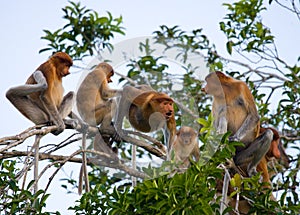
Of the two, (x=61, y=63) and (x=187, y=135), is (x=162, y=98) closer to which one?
(x=187, y=135)

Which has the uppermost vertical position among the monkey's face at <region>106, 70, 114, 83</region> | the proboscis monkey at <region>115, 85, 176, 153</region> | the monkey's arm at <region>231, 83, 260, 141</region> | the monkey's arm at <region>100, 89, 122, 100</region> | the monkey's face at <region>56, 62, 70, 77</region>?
the monkey's face at <region>56, 62, 70, 77</region>

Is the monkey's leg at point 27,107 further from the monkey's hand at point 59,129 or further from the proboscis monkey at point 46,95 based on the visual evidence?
the monkey's hand at point 59,129

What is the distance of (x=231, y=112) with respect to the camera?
6203 mm

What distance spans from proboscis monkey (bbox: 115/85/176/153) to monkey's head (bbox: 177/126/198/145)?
14.9 inches

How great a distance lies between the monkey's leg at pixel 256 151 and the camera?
234 inches

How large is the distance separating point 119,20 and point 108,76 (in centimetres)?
174

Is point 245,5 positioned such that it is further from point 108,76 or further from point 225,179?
point 225,179

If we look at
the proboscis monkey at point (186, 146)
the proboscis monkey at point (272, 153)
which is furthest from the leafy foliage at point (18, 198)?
the proboscis monkey at point (272, 153)

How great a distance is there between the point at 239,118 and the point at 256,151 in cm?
41

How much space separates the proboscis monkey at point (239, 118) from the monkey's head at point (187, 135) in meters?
Result: 1.09

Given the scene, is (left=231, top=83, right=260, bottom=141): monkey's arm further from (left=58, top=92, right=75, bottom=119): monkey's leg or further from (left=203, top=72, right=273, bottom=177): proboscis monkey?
Answer: (left=58, top=92, right=75, bottom=119): monkey's leg

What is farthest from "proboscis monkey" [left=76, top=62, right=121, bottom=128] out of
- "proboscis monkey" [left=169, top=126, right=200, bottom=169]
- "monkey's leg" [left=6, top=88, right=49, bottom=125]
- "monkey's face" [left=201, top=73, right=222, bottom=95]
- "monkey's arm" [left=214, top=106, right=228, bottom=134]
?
"proboscis monkey" [left=169, top=126, right=200, bottom=169]

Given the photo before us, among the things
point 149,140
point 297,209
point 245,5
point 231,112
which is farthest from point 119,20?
point 297,209

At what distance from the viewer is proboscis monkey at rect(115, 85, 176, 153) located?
17.5ft
